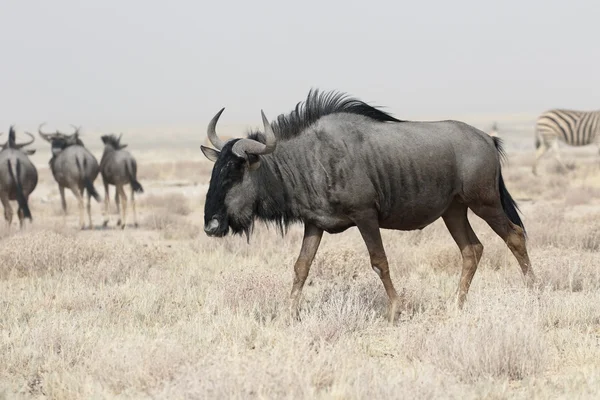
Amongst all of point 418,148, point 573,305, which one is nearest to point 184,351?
point 418,148

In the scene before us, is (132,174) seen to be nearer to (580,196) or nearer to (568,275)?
(580,196)

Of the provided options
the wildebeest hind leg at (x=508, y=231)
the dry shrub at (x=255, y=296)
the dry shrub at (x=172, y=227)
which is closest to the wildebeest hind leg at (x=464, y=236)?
the wildebeest hind leg at (x=508, y=231)

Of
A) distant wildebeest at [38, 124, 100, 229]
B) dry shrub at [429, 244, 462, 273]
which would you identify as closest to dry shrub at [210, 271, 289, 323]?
dry shrub at [429, 244, 462, 273]

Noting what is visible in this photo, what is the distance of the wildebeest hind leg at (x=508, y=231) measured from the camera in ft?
23.8

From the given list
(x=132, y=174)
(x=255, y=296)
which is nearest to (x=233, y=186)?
(x=255, y=296)

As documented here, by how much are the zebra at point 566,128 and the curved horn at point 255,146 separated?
21.7 meters

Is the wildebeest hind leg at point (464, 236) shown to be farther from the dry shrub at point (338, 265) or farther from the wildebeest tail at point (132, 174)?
the wildebeest tail at point (132, 174)

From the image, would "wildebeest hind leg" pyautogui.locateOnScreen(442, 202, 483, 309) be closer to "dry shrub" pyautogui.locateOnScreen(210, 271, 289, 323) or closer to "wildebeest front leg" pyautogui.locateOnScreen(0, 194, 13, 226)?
"dry shrub" pyautogui.locateOnScreen(210, 271, 289, 323)

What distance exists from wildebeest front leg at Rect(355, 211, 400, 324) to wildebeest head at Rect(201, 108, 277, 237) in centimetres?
92

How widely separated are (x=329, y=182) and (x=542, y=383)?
2.37m

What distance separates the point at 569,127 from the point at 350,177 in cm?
2233

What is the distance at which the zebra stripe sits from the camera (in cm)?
2658

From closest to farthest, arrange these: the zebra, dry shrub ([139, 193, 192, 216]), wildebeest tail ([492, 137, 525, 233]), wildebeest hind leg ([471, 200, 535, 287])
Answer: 1. wildebeest hind leg ([471, 200, 535, 287])
2. wildebeest tail ([492, 137, 525, 233])
3. dry shrub ([139, 193, 192, 216])
4. the zebra

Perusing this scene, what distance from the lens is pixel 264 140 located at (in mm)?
6695
